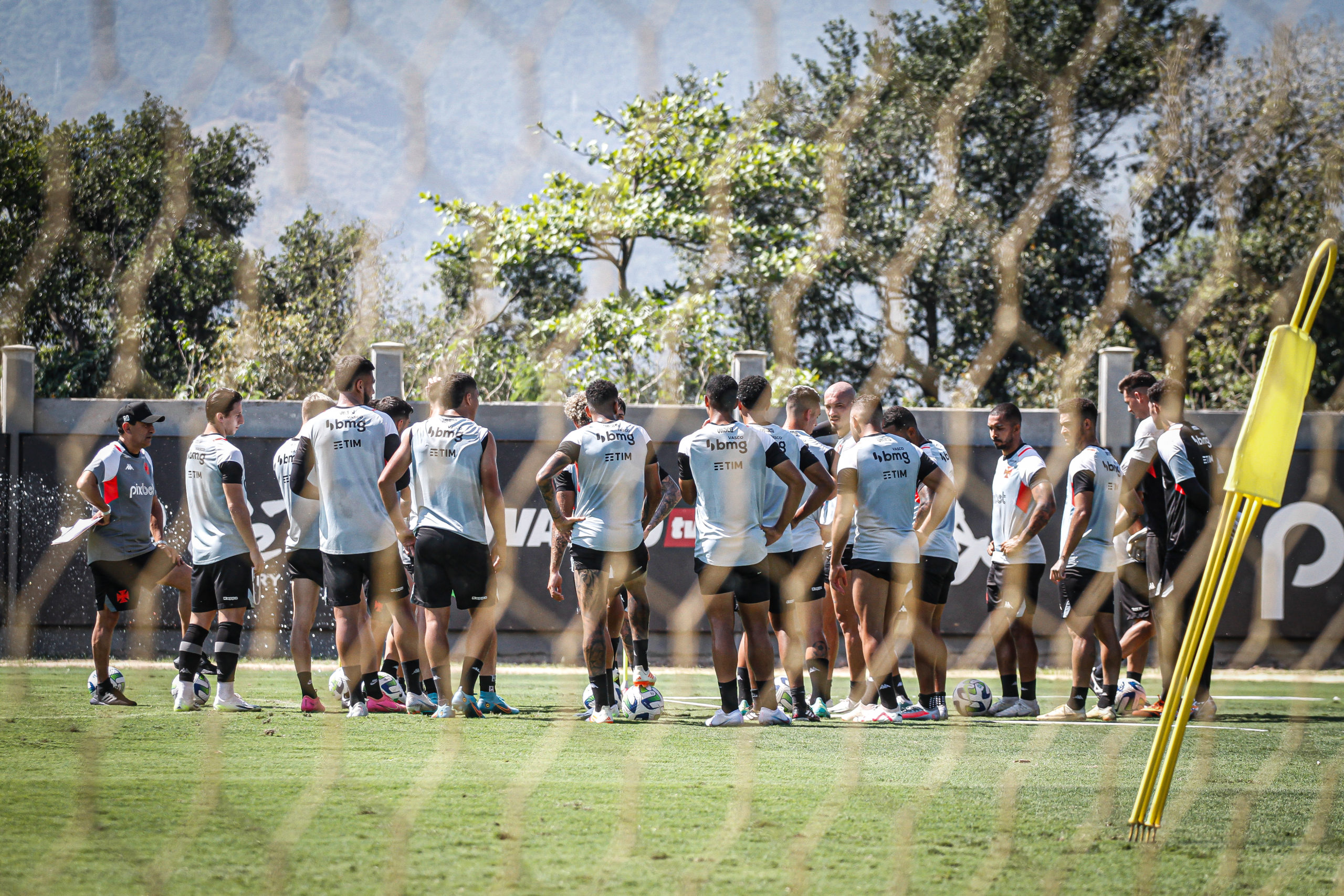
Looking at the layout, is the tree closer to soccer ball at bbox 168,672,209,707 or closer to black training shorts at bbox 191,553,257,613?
black training shorts at bbox 191,553,257,613

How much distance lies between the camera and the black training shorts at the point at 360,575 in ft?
19.6

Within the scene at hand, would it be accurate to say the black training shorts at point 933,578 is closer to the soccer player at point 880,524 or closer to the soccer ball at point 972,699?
the soccer player at point 880,524

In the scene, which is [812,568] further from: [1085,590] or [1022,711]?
[1085,590]

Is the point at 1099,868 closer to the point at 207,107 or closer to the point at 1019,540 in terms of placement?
the point at 207,107

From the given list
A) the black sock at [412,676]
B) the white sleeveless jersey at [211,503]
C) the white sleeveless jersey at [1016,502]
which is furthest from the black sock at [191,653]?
the white sleeveless jersey at [1016,502]

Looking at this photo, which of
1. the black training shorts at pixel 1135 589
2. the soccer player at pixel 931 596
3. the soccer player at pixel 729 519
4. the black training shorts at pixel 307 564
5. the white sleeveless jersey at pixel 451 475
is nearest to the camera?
the soccer player at pixel 729 519

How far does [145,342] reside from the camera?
311 inches

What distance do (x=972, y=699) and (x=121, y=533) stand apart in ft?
16.4

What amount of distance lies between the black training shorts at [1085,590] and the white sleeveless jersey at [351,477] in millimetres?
3847

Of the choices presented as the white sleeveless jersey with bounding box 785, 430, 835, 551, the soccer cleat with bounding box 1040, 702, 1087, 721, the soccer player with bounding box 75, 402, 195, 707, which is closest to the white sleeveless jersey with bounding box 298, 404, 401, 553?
the soccer player with bounding box 75, 402, 195, 707

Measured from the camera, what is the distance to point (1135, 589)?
7156 mm

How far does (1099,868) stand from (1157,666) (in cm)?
892

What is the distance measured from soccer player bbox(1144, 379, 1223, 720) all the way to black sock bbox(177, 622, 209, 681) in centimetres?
523

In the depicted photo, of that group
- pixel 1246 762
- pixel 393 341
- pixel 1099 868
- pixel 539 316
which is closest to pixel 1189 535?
pixel 1246 762
